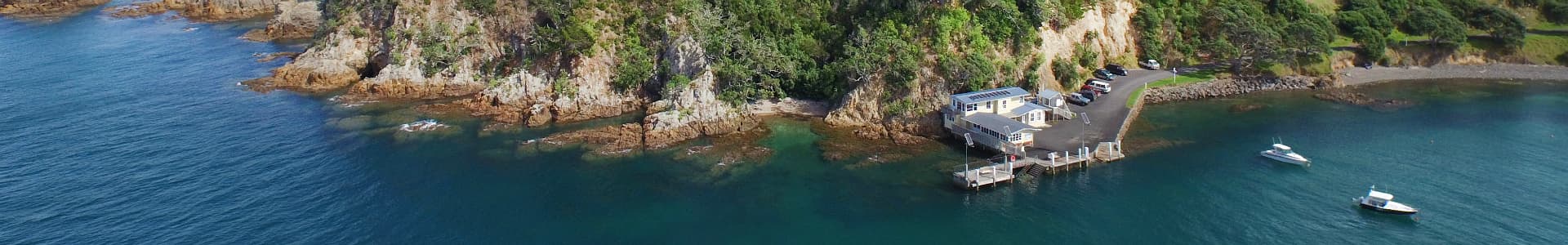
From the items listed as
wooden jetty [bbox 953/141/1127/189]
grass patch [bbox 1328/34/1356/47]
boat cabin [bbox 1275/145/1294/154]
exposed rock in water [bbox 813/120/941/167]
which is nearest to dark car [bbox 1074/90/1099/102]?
wooden jetty [bbox 953/141/1127/189]

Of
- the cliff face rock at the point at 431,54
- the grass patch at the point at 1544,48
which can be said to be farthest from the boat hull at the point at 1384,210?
the cliff face rock at the point at 431,54

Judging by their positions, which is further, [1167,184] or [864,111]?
[864,111]

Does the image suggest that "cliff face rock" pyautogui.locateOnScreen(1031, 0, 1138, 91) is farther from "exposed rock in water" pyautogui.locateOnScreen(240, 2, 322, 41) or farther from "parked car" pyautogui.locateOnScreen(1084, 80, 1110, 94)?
"exposed rock in water" pyautogui.locateOnScreen(240, 2, 322, 41)

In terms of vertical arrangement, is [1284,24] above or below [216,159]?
above

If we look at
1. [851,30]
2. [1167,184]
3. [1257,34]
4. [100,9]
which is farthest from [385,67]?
[100,9]

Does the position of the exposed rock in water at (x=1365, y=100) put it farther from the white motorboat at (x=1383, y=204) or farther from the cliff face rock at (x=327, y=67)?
the cliff face rock at (x=327, y=67)

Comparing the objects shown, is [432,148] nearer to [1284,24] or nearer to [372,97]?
[372,97]
